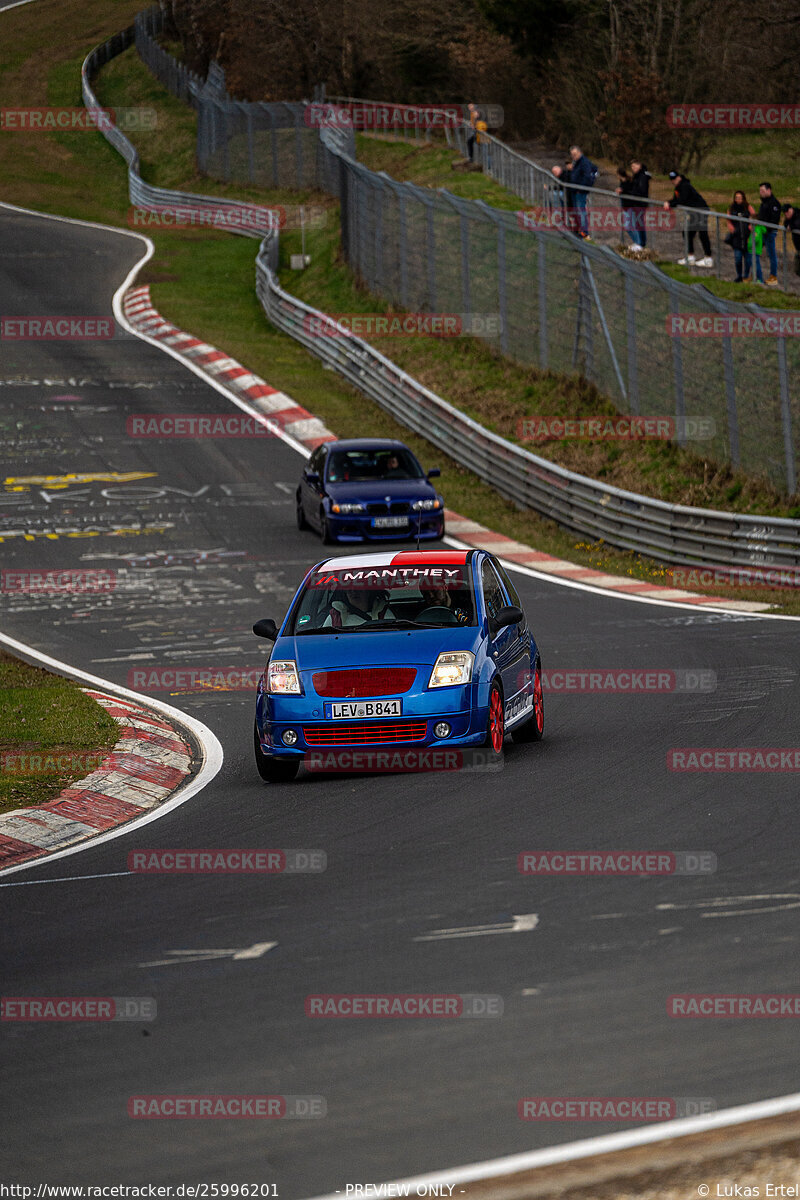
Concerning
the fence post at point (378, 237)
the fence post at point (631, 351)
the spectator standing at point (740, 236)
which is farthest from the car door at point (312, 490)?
the fence post at point (378, 237)

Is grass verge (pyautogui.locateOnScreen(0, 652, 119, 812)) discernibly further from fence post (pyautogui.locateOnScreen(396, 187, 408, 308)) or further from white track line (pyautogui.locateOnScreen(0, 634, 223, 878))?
fence post (pyautogui.locateOnScreen(396, 187, 408, 308))

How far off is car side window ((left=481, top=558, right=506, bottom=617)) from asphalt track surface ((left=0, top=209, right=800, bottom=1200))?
108cm

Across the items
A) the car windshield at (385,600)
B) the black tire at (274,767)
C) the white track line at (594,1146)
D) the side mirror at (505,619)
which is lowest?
the black tire at (274,767)

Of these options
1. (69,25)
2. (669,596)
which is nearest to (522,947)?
(669,596)

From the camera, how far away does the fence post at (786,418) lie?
21453 millimetres

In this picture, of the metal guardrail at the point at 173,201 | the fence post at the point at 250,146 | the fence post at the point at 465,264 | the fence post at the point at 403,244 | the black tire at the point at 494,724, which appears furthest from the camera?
the fence post at the point at 250,146

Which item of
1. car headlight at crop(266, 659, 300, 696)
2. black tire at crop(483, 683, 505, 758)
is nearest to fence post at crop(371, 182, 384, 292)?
car headlight at crop(266, 659, 300, 696)

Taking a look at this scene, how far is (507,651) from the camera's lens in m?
11.9

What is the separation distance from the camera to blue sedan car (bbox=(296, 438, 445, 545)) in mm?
23609

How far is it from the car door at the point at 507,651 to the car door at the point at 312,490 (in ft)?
38.0

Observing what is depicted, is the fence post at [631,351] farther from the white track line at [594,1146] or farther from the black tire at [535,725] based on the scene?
the white track line at [594,1146]

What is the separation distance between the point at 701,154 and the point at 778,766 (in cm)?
4051

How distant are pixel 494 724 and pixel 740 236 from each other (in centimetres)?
1937

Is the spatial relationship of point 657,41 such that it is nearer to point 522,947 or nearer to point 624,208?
point 624,208
